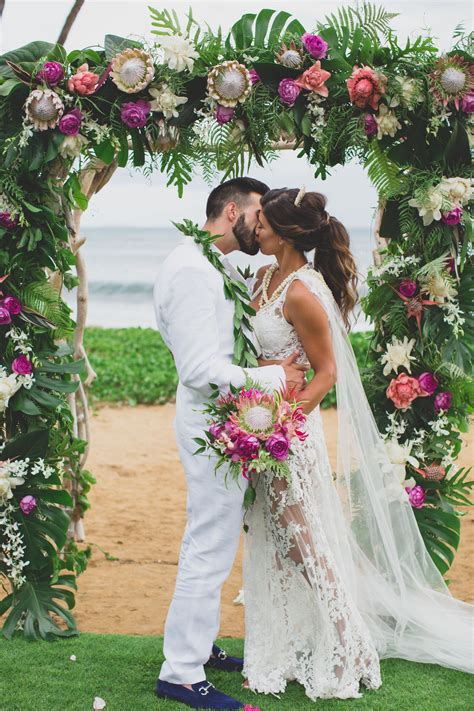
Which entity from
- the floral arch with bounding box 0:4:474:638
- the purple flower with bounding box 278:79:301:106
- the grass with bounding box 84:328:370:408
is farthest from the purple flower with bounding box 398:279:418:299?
the grass with bounding box 84:328:370:408

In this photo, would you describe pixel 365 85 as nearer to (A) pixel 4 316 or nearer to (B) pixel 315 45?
(B) pixel 315 45

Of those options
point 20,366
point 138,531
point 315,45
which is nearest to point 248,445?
point 20,366

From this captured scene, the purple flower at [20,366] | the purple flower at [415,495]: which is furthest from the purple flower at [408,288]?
the purple flower at [20,366]

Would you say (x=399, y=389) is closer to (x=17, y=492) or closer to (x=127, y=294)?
(x=17, y=492)

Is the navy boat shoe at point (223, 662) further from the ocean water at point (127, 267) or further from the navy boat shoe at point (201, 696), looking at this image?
the ocean water at point (127, 267)

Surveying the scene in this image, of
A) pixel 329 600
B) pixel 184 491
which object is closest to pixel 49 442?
pixel 329 600

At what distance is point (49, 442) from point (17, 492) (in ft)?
1.00

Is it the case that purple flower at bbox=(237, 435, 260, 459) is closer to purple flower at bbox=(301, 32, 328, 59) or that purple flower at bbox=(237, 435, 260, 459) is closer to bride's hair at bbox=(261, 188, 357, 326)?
bride's hair at bbox=(261, 188, 357, 326)

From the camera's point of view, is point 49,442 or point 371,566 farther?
point 49,442

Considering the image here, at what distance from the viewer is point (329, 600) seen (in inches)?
159

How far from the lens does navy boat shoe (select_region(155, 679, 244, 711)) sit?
3895 millimetres

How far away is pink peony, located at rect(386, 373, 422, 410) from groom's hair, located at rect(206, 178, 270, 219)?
53.0 inches

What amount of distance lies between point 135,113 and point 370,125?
1.14 meters

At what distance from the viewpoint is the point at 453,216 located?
4508 millimetres
